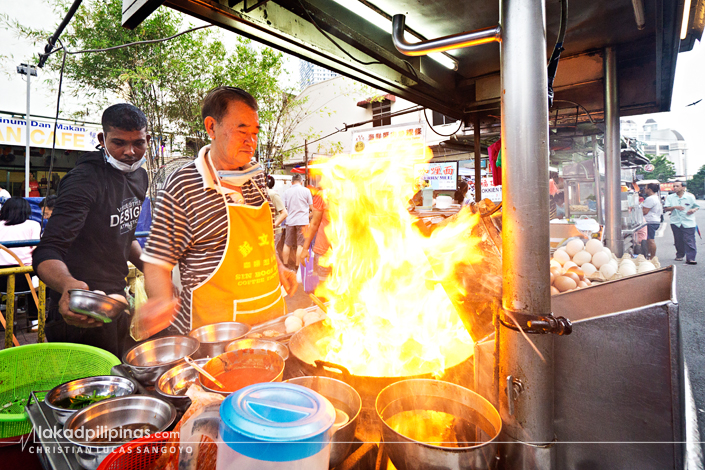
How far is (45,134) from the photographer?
8.50m

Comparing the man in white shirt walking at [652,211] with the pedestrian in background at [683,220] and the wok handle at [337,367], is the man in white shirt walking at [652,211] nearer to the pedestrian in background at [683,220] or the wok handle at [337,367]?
the pedestrian in background at [683,220]

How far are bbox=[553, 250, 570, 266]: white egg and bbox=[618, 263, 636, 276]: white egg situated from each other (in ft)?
1.97

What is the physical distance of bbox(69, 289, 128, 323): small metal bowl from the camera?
1970 millimetres

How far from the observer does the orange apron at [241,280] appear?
2803 mm

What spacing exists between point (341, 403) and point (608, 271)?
4.19m

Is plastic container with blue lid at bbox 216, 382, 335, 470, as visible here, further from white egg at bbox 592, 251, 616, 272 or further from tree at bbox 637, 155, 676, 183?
tree at bbox 637, 155, 676, 183

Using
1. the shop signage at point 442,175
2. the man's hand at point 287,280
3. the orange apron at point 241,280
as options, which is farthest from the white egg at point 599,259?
the shop signage at point 442,175

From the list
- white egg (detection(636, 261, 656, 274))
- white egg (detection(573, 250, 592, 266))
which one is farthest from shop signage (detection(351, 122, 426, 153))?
white egg (detection(636, 261, 656, 274))

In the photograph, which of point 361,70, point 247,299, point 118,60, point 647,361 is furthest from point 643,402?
point 118,60

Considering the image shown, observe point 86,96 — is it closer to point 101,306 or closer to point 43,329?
point 43,329

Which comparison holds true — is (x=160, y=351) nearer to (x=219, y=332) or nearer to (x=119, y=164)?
(x=219, y=332)

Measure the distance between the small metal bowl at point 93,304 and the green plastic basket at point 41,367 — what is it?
23 centimetres

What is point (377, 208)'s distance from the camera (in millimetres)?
2549

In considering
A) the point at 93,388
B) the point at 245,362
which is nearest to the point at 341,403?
the point at 245,362
